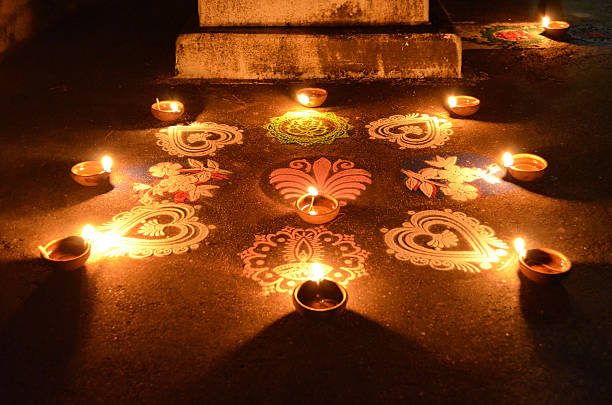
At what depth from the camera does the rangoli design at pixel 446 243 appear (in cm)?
314

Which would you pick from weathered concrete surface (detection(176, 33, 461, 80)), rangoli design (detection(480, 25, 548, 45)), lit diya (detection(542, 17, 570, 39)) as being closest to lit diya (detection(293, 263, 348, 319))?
weathered concrete surface (detection(176, 33, 461, 80))

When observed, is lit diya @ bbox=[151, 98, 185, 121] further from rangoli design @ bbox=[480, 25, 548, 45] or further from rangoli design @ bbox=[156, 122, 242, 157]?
rangoli design @ bbox=[480, 25, 548, 45]

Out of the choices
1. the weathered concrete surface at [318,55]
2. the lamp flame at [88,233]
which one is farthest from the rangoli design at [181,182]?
the weathered concrete surface at [318,55]

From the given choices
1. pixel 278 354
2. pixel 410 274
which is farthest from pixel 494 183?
pixel 278 354

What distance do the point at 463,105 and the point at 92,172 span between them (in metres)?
3.72

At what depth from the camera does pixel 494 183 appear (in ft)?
13.1

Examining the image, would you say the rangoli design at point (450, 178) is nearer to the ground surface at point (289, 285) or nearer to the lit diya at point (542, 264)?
the ground surface at point (289, 285)

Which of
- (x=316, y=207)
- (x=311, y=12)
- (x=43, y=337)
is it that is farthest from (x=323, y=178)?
(x=311, y=12)

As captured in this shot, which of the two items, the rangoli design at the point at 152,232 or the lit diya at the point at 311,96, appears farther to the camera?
the lit diya at the point at 311,96

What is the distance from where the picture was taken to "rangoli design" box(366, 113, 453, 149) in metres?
4.66

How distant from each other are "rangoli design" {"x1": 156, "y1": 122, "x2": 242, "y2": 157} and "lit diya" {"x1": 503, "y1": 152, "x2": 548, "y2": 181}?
8.03 ft

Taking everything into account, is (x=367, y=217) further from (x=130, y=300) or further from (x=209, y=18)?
(x=209, y=18)

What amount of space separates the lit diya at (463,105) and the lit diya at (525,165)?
3.25 ft

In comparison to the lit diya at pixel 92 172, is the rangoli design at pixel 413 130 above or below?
above
